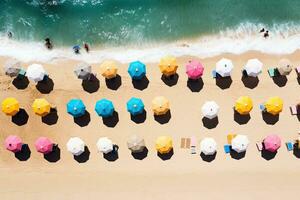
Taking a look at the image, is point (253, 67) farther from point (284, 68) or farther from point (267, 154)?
point (267, 154)

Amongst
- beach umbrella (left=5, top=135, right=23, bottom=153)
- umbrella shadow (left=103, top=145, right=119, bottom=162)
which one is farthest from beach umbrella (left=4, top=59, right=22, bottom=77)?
umbrella shadow (left=103, top=145, right=119, bottom=162)

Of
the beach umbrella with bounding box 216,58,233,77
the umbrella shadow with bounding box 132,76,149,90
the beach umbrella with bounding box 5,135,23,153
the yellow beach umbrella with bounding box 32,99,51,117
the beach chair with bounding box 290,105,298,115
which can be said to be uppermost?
the beach umbrella with bounding box 216,58,233,77

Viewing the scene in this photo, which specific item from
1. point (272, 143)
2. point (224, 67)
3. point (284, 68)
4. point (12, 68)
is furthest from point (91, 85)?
point (284, 68)

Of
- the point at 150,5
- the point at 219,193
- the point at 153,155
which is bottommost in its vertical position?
the point at 219,193

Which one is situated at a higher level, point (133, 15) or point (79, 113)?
point (133, 15)

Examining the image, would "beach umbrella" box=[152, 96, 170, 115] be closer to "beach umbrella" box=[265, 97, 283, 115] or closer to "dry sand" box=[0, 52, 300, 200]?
"dry sand" box=[0, 52, 300, 200]

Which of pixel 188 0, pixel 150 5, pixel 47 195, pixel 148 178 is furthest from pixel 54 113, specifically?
pixel 188 0

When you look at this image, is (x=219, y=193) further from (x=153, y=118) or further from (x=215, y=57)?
(x=215, y=57)
